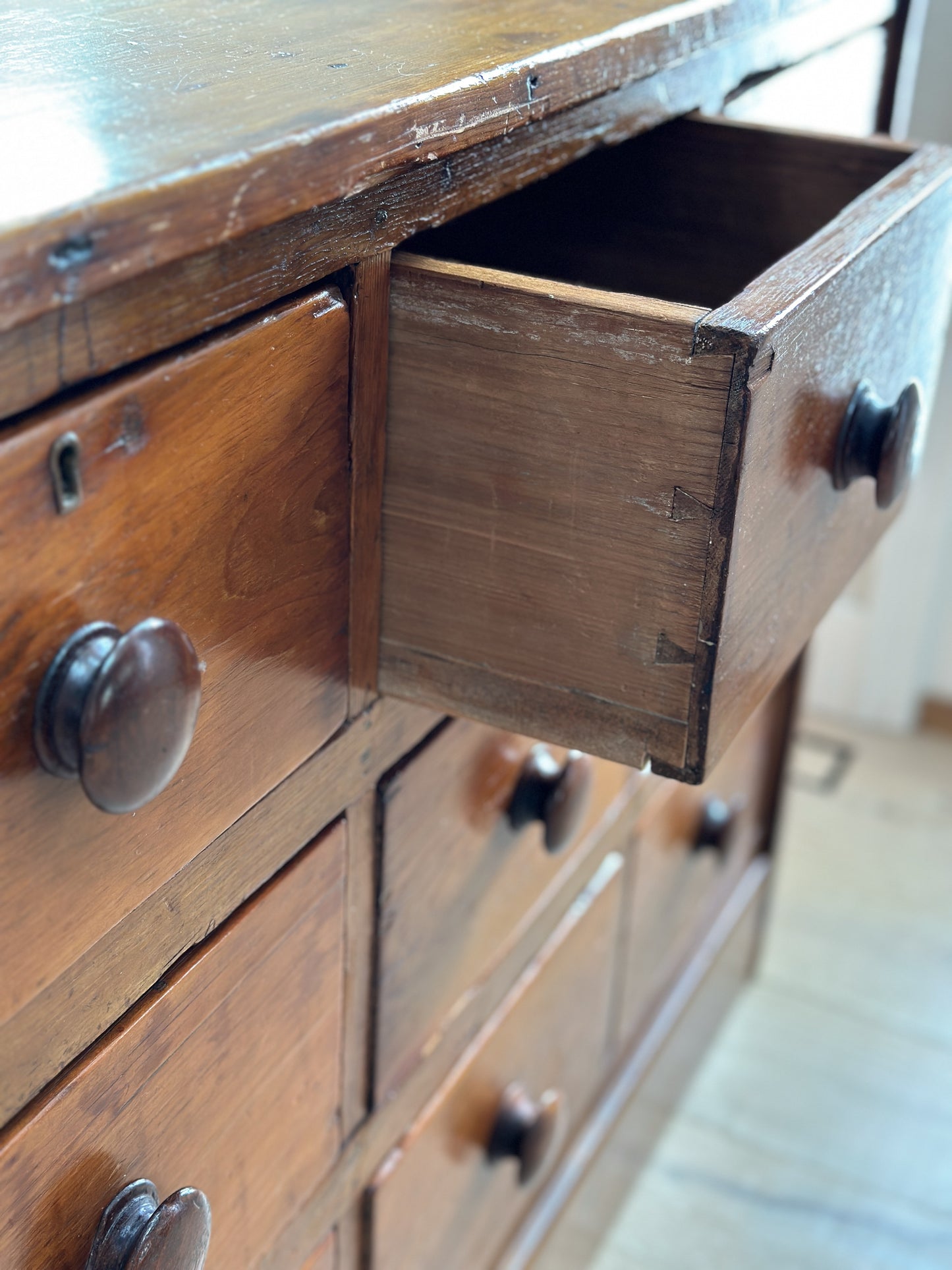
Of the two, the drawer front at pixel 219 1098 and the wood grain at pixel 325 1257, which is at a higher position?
the drawer front at pixel 219 1098

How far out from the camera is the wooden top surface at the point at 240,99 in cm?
27

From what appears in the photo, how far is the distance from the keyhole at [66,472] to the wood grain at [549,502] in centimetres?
13

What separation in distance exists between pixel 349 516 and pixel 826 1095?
0.85 metres

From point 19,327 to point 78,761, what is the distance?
0.29ft

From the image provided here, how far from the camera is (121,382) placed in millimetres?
302

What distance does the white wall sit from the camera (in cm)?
146

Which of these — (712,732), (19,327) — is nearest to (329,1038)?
(712,732)

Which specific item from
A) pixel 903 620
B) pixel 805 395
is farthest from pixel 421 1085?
pixel 903 620

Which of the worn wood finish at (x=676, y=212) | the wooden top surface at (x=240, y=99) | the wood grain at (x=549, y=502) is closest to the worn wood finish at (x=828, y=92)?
the worn wood finish at (x=676, y=212)

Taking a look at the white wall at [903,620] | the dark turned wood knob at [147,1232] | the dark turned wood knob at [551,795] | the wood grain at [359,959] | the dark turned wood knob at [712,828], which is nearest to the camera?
the dark turned wood knob at [147,1232]

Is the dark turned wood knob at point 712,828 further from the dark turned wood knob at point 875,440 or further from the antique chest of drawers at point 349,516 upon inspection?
the dark turned wood knob at point 875,440

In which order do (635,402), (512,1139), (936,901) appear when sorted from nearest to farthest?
1. (635,402)
2. (512,1139)
3. (936,901)

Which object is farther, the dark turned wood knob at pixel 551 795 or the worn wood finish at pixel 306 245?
the dark turned wood knob at pixel 551 795

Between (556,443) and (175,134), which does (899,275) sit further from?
(175,134)
